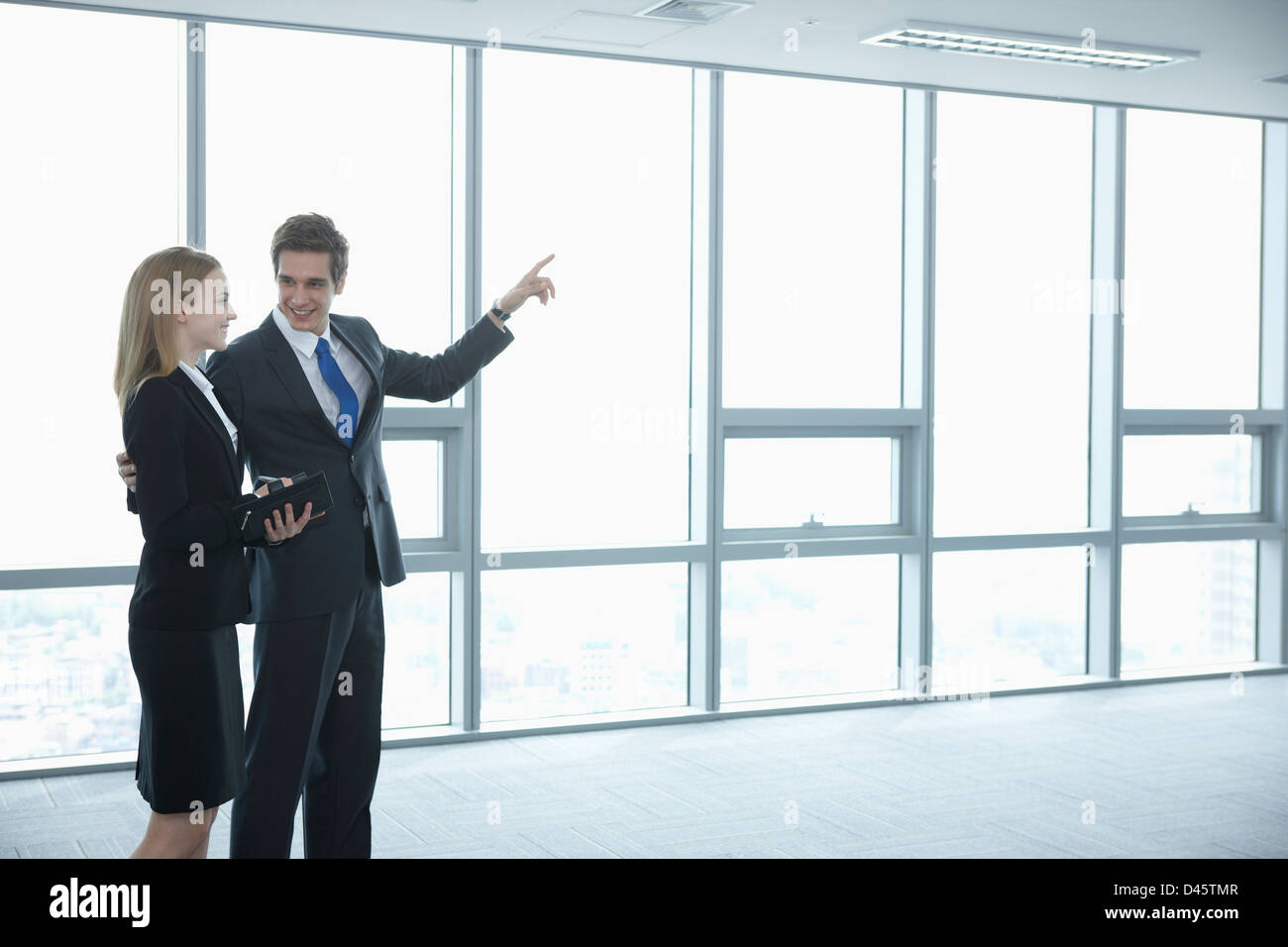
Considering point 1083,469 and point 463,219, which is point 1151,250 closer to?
point 1083,469

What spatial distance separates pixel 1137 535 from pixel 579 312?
2.76m

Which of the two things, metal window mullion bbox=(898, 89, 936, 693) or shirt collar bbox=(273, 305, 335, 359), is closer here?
shirt collar bbox=(273, 305, 335, 359)

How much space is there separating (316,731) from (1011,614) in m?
3.97

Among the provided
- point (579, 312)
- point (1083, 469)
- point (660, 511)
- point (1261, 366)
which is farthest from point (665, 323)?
point (1261, 366)

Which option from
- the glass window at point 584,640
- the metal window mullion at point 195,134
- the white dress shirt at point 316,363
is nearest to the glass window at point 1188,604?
the glass window at point 584,640

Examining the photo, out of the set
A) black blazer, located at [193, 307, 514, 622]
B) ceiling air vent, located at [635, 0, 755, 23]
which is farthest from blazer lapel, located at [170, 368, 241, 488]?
ceiling air vent, located at [635, 0, 755, 23]

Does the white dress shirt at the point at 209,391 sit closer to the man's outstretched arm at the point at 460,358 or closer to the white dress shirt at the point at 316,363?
the white dress shirt at the point at 316,363


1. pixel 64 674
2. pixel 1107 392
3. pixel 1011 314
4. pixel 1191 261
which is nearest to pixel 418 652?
pixel 64 674

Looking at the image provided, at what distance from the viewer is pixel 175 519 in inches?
95.3

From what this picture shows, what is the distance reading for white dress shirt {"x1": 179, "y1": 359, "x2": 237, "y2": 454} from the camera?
8.20ft

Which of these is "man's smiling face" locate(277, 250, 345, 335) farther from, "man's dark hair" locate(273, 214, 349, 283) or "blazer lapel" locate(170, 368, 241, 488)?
"blazer lapel" locate(170, 368, 241, 488)

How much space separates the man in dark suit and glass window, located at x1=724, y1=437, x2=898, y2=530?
2.75 metres

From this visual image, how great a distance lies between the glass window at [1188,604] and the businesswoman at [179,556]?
470 centimetres
